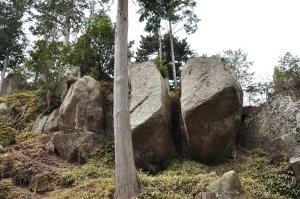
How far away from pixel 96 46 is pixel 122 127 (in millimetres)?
8131

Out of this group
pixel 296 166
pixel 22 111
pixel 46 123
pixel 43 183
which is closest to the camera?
pixel 296 166

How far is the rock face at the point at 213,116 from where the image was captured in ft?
37.6

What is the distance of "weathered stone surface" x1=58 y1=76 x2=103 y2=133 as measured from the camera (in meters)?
13.3

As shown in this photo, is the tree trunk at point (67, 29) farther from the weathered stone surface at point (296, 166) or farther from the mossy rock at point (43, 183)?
the weathered stone surface at point (296, 166)

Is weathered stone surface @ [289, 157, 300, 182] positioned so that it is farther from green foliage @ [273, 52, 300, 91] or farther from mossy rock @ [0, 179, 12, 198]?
mossy rock @ [0, 179, 12, 198]

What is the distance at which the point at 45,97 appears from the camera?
15.7 m

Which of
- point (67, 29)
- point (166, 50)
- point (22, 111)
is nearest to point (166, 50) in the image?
point (166, 50)

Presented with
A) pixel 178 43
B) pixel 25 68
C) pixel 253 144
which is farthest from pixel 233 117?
pixel 178 43

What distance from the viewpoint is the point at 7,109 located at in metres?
16.3

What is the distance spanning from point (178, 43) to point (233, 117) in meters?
13.4

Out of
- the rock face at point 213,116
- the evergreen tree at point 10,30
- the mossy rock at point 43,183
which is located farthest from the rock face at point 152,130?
the evergreen tree at point 10,30

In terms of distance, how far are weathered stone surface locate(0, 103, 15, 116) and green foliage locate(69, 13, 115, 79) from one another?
402 cm

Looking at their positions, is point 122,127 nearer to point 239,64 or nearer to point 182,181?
point 182,181

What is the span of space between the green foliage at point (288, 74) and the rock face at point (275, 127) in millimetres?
845
